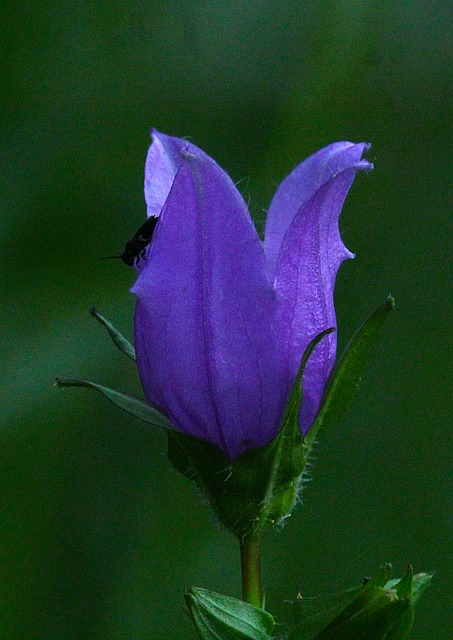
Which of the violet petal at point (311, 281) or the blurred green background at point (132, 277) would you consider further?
the blurred green background at point (132, 277)

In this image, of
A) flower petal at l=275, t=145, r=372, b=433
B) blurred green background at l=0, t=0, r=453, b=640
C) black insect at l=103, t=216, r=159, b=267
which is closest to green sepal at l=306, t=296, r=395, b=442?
flower petal at l=275, t=145, r=372, b=433

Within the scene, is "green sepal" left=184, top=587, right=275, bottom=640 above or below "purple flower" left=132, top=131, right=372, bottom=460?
below

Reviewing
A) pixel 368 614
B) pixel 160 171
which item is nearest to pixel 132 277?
pixel 160 171

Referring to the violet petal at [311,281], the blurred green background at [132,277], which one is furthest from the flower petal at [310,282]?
the blurred green background at [132,277]

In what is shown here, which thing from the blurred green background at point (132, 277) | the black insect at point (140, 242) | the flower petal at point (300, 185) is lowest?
the blurred green background at point (132, 277)

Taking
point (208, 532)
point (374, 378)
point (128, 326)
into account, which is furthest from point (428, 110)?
point (208, 532)

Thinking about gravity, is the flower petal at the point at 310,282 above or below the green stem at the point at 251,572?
above

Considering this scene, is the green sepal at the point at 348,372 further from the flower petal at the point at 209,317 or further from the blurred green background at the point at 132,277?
the blurred green background at the point at 132,277

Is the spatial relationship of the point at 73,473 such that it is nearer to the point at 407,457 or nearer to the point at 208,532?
the point at 208,532

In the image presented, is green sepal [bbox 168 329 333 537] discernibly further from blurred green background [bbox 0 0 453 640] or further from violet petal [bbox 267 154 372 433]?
blurred green background [bbox 0 0 453 640]
